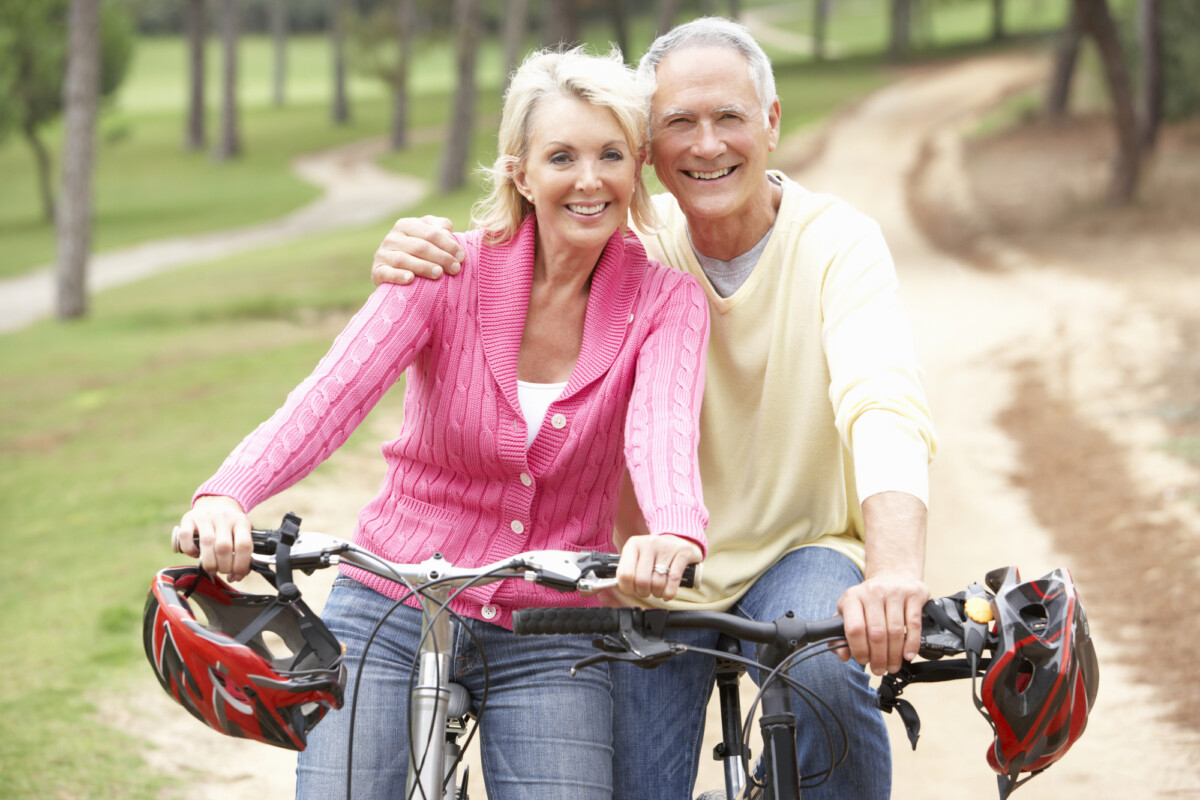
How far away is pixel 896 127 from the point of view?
105ft

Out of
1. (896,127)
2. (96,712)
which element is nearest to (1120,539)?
(96,712)

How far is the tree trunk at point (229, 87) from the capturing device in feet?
135

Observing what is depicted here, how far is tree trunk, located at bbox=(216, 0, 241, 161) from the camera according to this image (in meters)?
41.0

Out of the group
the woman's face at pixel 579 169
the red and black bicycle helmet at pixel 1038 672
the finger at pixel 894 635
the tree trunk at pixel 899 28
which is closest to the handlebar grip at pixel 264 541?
the woman's face at pixel 579 169

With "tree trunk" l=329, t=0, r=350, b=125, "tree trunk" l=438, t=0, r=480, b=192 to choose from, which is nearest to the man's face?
"tree trunk" l=438, t=0, r=480, b=192

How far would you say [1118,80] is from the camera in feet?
64.3

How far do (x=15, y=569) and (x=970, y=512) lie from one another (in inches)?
225

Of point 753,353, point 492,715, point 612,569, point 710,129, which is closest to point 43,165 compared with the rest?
point 710,129

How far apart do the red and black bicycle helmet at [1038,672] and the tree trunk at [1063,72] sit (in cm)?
3113

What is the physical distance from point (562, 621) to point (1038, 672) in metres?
0.81

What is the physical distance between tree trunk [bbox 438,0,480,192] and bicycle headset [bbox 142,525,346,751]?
27.6 meters

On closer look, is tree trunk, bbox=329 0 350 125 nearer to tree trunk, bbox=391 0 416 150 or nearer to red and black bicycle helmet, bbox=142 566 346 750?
tree trunk, bbox=391 0 416 150

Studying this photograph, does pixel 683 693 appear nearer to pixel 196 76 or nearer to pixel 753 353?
pixel 753 353

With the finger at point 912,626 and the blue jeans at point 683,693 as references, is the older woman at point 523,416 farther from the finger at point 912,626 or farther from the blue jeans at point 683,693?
the finger at point 912,626
